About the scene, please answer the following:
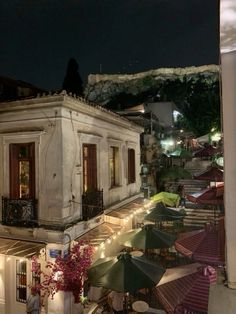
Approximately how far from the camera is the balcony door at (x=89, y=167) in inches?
517

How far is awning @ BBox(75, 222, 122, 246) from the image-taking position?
1162 centimetres

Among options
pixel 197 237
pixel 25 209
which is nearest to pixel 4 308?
pixel 25 209

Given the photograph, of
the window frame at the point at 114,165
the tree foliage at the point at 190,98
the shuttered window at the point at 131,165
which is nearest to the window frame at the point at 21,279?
the window frame at the point at 114,165

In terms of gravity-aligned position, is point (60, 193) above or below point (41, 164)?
below

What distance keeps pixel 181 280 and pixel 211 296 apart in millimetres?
5817

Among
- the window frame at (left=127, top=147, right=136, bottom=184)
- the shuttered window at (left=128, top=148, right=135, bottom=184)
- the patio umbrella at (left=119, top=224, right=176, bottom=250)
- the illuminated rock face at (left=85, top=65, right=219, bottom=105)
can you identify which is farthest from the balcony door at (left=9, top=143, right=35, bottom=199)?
the illuminated rock face at (left=85, top=65, right=219, bottom=105)

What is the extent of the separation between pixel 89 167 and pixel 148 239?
14.2ft

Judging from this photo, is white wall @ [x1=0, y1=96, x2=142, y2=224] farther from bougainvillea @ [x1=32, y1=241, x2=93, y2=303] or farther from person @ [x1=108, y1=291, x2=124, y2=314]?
person @ [x1=108, y1=291, x2=124, y2=314]

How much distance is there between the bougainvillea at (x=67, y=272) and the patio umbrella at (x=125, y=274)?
65 cm

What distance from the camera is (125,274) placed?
30.1 feet

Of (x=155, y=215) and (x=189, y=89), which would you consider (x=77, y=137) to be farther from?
(x=189, y=89)

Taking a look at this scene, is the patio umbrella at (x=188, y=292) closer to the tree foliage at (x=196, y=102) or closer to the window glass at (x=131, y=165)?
the window glass at (x=131, y=165)

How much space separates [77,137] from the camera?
39.0 ft

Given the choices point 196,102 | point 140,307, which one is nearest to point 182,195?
point 140,307
